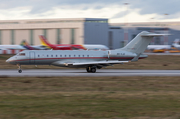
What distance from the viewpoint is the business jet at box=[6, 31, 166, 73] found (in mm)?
27188

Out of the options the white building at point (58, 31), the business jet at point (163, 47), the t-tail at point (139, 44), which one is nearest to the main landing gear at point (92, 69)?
the t-tail at point (139, 44)

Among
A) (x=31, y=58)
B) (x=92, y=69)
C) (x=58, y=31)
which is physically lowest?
(x=92, y=69)

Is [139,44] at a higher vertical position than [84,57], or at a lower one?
higher

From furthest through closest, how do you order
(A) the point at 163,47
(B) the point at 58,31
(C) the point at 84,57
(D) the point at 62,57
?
1. (A) the point at 163,47
2. (B) the point at 58,31
3. (C) the point at 84,57
4. (D) the point at 62,57

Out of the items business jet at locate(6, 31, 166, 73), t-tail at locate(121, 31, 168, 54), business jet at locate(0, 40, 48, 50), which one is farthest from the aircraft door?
business jet at locate(0, 40, 48, 50)

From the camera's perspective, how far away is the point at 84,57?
1104 inches

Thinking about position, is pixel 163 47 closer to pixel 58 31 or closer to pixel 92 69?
pixel 58 31

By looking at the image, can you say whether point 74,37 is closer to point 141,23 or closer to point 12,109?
point 141,23

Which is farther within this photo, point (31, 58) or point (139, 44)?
point (139, 44)

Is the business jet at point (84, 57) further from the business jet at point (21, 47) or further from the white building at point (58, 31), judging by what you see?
the white building at point (58, 31)

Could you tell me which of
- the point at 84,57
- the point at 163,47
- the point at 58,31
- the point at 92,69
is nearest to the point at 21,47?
the point at 58,31

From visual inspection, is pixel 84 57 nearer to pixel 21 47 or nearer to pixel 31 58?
pixel 31 58

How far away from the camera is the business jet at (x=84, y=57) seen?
1070 inches

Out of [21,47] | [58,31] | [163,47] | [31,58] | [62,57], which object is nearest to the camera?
[31,58]
